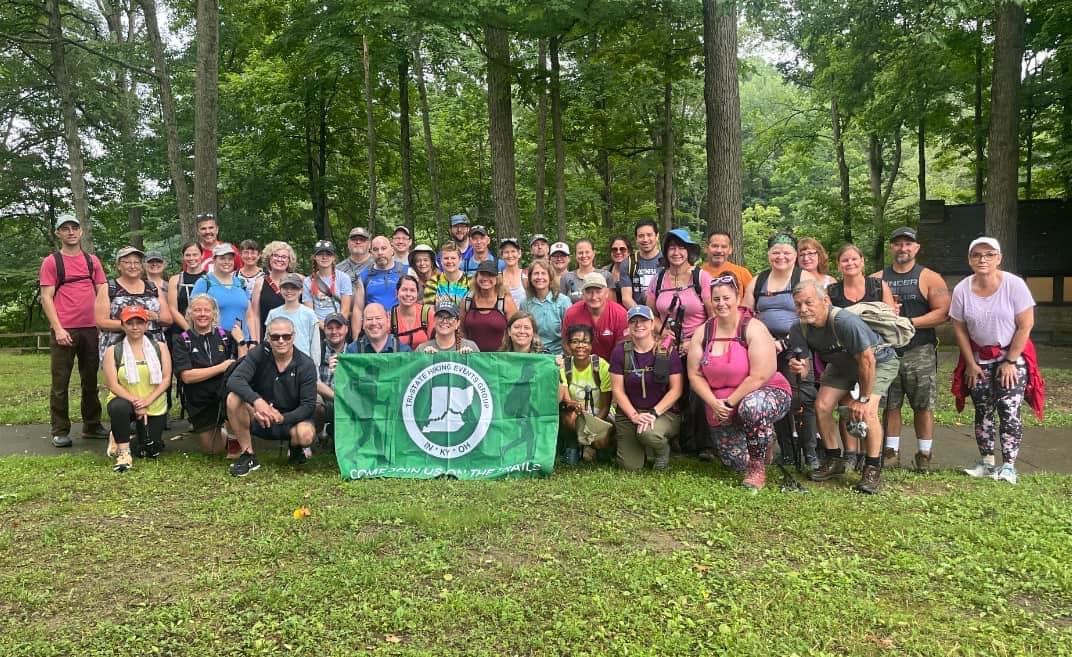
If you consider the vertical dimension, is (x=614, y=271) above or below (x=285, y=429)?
above

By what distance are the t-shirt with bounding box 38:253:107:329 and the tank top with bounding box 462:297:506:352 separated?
148 inches

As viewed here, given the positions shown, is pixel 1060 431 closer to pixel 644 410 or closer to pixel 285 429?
pixel 644 410

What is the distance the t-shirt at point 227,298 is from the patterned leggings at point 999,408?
6385mm

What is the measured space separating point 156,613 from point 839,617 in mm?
3259

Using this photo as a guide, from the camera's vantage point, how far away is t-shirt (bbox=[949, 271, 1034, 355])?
5.38 metres

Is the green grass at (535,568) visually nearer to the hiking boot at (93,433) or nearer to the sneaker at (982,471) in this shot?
the sneaker at (982,471)

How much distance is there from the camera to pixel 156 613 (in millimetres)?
3328

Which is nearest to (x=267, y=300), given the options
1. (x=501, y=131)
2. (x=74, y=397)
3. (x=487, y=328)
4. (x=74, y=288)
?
(x=74, y=288)

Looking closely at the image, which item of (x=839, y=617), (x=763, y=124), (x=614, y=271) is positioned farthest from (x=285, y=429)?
(x=763, y=124)

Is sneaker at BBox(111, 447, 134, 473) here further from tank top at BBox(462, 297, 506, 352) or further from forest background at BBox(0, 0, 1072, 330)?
forest background at BBox(0, 0, 1072, 330)

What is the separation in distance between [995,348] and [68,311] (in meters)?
8.30

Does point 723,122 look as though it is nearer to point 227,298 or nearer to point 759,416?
point 759,416

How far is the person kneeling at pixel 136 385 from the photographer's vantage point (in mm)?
6012

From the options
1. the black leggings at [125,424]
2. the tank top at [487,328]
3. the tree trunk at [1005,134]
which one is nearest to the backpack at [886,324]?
the tank top at [487,328]
